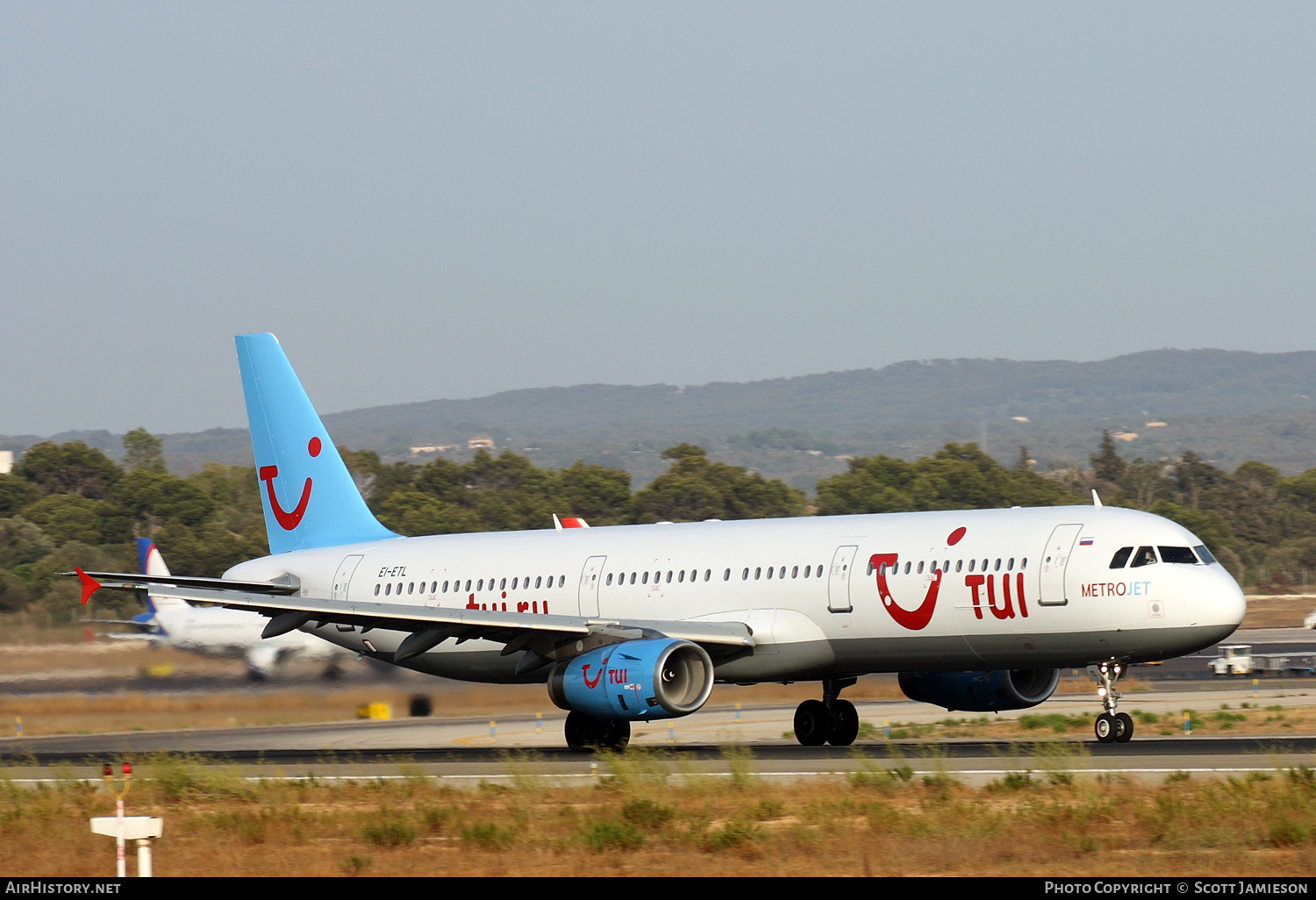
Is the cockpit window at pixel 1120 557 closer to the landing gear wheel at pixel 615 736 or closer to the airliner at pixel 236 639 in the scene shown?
the landing gear wheel at pixel 615 736

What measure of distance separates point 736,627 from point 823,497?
10583 centimetres

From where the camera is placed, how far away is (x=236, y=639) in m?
37.9

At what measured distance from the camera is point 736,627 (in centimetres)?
2892

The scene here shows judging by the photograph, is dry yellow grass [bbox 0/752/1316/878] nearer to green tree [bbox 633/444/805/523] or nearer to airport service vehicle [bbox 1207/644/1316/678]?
airport service vehicle [bbox 1207/644/1316/678]

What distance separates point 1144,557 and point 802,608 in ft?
18.5

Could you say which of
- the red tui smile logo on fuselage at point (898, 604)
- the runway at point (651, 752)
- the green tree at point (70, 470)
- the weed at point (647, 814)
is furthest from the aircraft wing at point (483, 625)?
the green tree at point (70, 470)

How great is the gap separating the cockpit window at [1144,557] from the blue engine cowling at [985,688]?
11.8ft

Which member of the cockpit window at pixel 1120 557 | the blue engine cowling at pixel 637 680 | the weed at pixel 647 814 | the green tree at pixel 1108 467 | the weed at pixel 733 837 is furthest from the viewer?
the green tree at pixel 1108 467

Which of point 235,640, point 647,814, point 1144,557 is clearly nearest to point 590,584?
point 235,640

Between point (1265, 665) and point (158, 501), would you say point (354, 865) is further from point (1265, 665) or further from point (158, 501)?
point (158, 501)

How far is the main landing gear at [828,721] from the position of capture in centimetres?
3086

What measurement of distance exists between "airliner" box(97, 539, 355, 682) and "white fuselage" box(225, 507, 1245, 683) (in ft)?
Result: 11.3

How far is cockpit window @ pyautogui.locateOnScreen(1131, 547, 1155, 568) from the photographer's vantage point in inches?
1031
